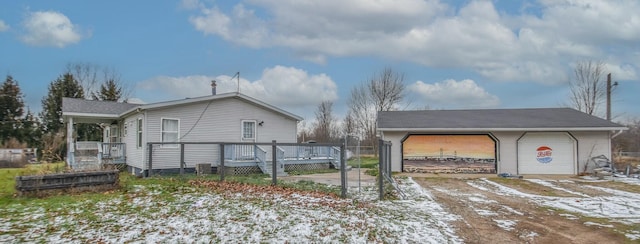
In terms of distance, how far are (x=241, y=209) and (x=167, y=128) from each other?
8.94m

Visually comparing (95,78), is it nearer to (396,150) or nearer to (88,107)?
(88,107)

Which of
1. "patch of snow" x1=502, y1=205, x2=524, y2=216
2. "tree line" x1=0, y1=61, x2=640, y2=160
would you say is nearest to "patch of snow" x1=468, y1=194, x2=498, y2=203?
"patch of snow" x1=502, y1=205, x2=524, y2=216

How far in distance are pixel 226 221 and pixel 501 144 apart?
14.1 metres

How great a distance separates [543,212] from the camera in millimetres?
7383

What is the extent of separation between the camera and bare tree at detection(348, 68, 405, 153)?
104 ft

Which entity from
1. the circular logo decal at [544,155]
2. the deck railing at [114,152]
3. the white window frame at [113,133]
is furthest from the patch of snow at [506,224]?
the white window frame at [113,133]

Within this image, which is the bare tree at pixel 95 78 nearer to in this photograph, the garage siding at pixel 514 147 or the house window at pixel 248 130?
the house window at pixel 248 130

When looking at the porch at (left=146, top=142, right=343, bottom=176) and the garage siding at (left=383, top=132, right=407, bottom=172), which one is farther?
the garage siding at (left=383, top=132, right=407, bottom=172)

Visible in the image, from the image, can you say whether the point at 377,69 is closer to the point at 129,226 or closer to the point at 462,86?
the point at 462,86

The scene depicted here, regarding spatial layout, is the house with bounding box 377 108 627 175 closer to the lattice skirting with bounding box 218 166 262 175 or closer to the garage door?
the garage door

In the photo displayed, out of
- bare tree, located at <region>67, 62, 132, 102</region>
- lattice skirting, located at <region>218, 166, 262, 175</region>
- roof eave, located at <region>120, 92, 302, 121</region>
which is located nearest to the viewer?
roof eave, located at <region>120, 92, 302, 121</region>

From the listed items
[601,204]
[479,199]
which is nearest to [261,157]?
[479,199]

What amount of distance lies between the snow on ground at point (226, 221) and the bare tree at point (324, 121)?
117ft

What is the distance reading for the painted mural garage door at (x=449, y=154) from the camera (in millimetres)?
16234
